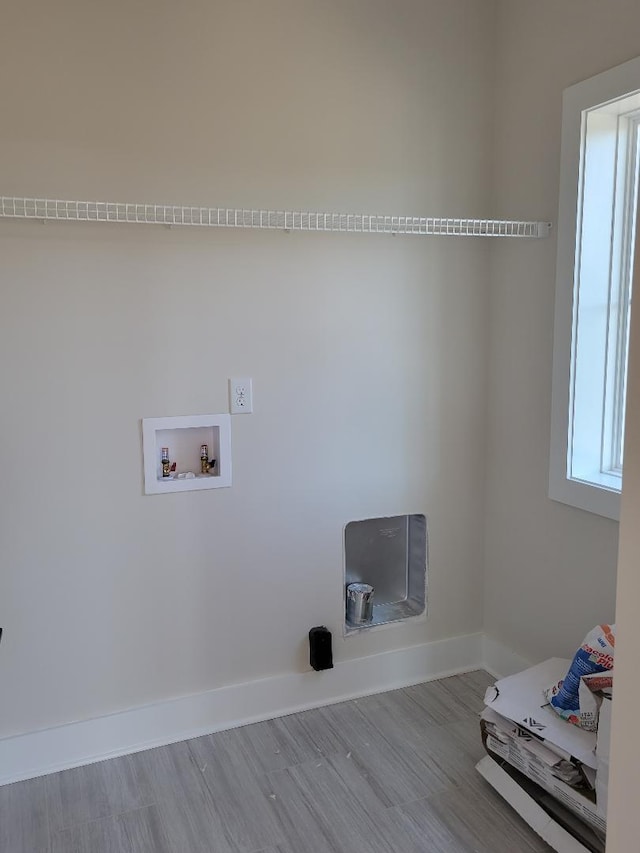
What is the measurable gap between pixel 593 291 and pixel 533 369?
0.33 m

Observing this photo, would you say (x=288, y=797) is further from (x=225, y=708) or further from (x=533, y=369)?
(x=533, y=369)

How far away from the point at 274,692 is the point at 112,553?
2.45 feet

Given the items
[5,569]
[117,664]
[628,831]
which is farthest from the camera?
[117,664]

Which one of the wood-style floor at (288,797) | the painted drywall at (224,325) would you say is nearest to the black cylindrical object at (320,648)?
the painted drywall at (224,325)

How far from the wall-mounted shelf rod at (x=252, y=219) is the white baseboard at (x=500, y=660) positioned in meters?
1.48

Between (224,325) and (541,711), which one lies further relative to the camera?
(224,325)

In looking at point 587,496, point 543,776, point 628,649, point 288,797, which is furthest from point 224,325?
point 628,649

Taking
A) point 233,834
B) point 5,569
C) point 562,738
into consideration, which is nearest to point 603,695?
point 562,738

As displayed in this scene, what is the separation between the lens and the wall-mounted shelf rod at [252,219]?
194 cm

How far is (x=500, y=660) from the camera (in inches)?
107

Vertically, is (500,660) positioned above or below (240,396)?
below

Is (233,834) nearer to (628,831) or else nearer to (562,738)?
(562,738)

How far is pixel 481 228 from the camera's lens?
93.6 inches

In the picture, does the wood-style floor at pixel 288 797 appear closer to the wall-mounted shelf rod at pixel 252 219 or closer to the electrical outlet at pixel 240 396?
the electrical outlet at pixel 240 396
